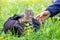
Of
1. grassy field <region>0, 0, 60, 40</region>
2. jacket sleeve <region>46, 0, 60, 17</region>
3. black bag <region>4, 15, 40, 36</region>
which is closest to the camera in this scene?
grassy field <region>0, 0, 60, 40</region>

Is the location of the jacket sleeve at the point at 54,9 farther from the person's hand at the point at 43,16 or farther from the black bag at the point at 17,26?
the black bag at the point at 17,26

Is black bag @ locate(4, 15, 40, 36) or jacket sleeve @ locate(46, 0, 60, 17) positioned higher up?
jacket sleeve @ locate(46, 0, 60, 17)

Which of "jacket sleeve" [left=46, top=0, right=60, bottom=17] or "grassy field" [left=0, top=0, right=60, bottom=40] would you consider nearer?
"grassy field" [left=0, top=0, right=60, bottom=40]

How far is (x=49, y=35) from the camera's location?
360 centimetres

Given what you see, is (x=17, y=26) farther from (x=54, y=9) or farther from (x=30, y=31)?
(x=54, y=9)

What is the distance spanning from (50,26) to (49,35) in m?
0.24

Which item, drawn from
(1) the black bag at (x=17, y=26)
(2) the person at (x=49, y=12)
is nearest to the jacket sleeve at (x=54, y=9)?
(2) the person at (x=49, y=12)

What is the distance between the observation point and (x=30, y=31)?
3.42 meters

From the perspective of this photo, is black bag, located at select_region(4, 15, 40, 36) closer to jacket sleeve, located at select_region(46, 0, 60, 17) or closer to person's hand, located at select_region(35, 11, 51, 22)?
Result: person's hand, located at select_region(35, 11, 51, 22)

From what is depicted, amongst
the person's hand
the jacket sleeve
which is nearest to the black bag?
the person's hand

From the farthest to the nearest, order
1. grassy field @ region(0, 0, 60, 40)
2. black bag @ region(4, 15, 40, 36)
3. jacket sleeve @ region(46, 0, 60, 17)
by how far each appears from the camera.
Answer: jacket sleeve @ region(46, 0, 60, 17)
black bag @ region(4, 15, 40, 36)
grassy field @ region(0, 0, 60, 40)

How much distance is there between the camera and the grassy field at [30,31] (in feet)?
11.5

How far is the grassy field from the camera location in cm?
352

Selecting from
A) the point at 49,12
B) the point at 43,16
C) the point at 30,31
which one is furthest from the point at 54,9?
the point at 30,31
